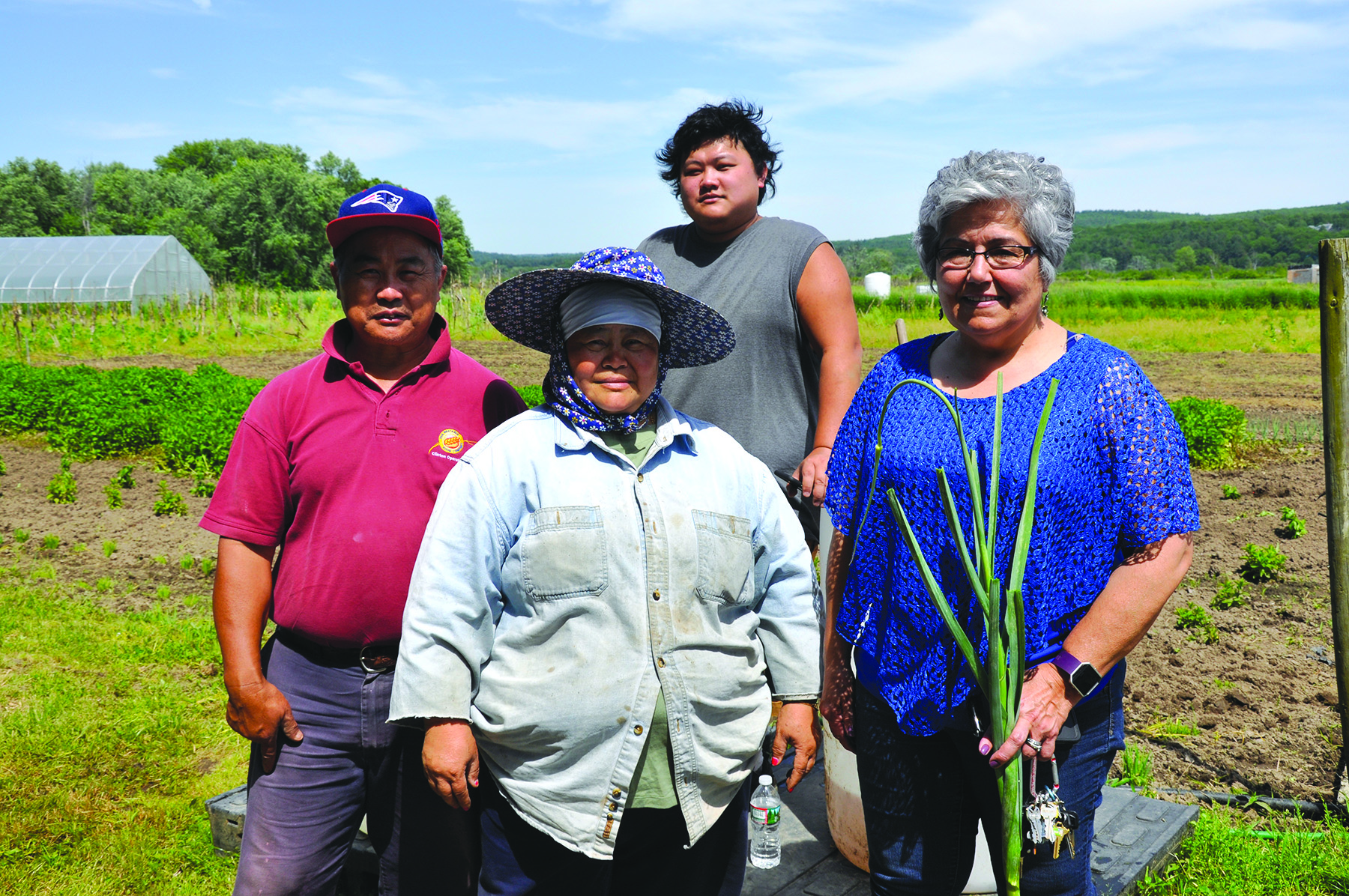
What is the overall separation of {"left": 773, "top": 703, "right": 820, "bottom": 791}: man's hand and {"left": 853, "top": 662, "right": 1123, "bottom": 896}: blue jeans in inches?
4.7

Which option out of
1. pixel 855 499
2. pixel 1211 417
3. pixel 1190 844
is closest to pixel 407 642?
pixel 855 499

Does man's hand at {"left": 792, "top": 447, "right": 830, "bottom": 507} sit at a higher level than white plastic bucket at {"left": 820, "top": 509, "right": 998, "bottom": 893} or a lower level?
higher

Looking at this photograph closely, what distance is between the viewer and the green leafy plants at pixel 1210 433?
9.21 m

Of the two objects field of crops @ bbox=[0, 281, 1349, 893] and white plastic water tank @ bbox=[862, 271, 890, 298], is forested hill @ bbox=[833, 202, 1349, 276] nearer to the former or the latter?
white plastic water tank @ bbox=[862, 271, 890, 298]

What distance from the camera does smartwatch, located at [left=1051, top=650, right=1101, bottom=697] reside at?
1.78 m

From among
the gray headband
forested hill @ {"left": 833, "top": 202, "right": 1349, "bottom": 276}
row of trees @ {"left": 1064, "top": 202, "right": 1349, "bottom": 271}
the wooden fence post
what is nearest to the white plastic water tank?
the wooden fence post

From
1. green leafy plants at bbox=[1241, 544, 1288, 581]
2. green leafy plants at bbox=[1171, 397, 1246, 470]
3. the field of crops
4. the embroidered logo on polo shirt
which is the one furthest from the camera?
green leafy plants at bbox=[1171, 397, 1246, 470]

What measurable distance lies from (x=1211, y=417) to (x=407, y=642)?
9.37m

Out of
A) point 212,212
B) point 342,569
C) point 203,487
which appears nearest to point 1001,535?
point 342,569

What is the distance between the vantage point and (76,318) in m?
23.6

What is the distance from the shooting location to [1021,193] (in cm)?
188

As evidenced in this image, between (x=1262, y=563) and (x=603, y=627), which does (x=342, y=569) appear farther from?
(x=1262, y=563)

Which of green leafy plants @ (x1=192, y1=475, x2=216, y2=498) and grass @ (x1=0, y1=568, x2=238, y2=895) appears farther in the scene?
green leafy plants @ (x1=192, y1=475, x2=216, y2=498)

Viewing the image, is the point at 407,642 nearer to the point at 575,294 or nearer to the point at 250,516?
the point at 250,516
